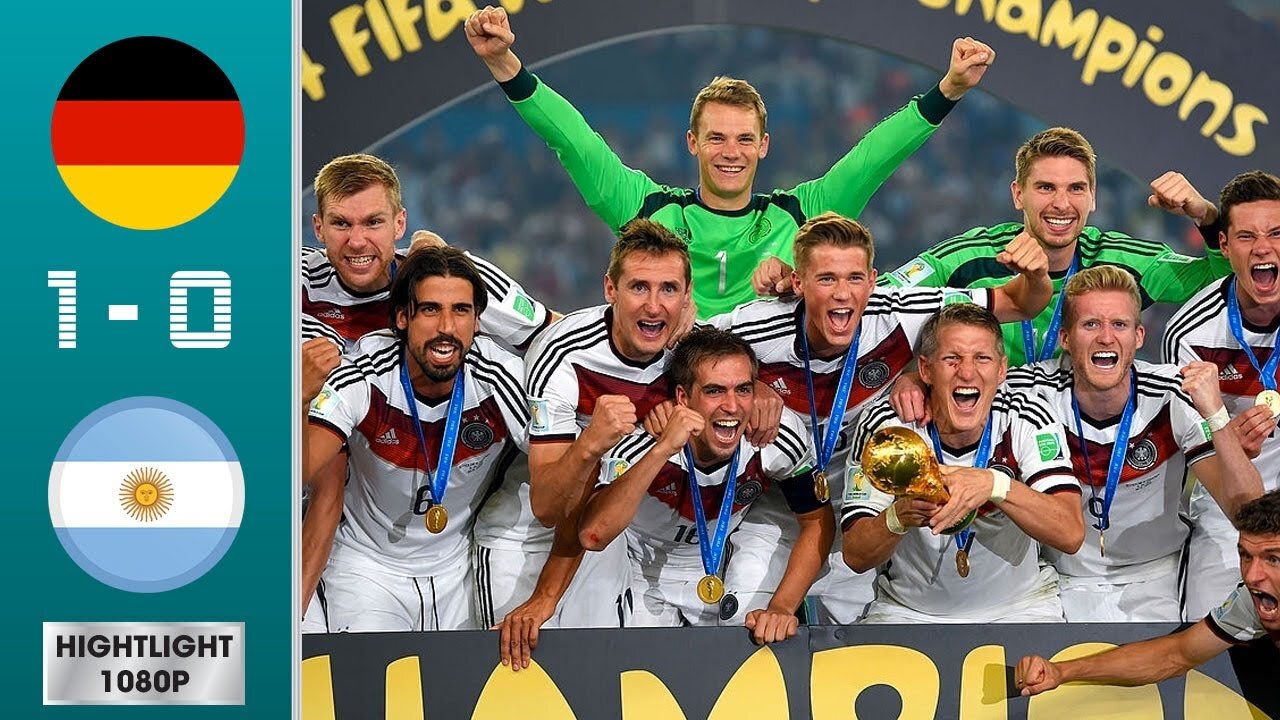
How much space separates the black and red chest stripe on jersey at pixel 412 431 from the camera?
4.35 metres

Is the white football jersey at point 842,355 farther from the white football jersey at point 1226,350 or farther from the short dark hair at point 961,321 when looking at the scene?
the white football jersey at point 1226,350

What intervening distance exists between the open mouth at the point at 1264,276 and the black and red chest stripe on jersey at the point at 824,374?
3.84 feet

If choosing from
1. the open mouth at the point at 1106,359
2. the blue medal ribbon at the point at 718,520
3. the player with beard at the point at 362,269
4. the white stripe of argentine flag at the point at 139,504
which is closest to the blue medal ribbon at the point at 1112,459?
the open mouth at the point at 1106,359

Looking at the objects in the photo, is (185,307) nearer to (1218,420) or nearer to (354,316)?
(354,316)

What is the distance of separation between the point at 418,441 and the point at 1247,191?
2.86m

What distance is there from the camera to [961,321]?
164 inches

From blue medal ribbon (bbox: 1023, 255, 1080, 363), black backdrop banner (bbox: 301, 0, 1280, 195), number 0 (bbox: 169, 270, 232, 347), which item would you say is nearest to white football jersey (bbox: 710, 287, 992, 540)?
blue medal ribbon (bbox: 1023, 255, 1080, 363)

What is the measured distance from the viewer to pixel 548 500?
13.3 feet

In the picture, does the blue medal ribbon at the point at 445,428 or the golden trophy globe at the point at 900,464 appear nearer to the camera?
the golden trophy globe at the point at 900,464

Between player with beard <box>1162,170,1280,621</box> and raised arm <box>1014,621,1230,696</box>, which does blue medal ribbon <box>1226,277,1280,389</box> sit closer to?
player with beard <box>1162,170,1280,621</box>

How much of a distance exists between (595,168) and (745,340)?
95 centimetres

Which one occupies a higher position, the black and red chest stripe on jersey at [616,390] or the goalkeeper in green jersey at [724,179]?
the goalkeeper in green jersey at [724,179]

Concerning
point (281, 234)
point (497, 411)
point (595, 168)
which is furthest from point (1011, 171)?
point (281, 234)

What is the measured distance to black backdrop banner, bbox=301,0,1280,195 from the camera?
4.98 m
